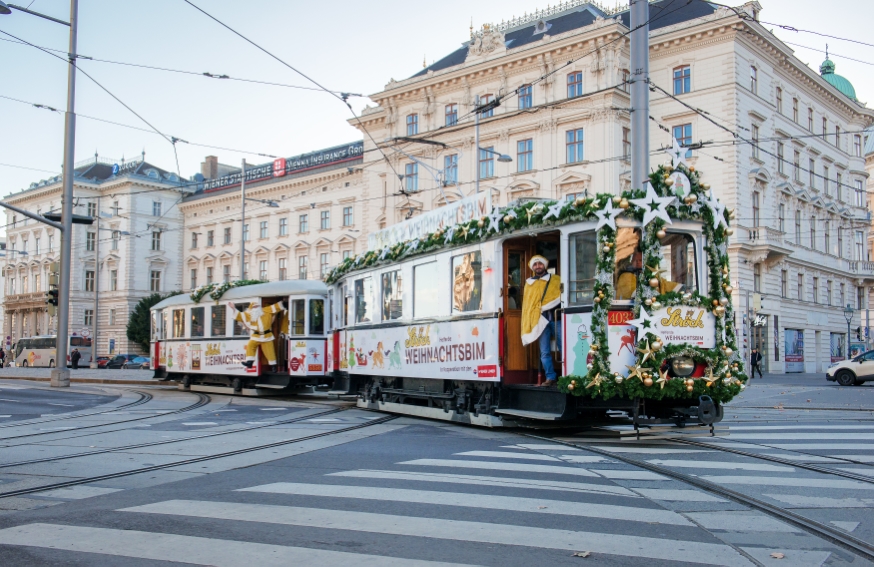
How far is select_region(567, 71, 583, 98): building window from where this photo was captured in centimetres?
4568

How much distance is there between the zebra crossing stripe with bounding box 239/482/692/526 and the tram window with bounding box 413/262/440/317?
674 cm

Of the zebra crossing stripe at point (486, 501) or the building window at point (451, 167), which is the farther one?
the building window at point (451, 167)

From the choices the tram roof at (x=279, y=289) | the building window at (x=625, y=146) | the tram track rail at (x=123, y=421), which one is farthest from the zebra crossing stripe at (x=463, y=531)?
the building window at (x=625, y=146)

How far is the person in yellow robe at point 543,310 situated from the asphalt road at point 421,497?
117cm

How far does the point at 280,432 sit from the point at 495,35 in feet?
134

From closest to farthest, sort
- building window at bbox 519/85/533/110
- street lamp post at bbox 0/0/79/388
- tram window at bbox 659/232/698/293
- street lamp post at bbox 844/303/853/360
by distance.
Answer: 1. tram window at bbox 659/232/698/293
2. street lamp post at bbox 0/0/79/388
3. building window at bbox 519/85/533/110
4. street lamp post at bbox 844/303/853/360

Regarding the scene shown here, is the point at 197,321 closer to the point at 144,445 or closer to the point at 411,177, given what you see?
the point at 144,445

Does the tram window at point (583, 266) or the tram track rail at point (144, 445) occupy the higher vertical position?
the tram window at point (583, 266)

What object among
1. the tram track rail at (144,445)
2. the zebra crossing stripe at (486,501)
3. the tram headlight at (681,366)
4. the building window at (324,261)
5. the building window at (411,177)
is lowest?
the tram track rail at (144,445)

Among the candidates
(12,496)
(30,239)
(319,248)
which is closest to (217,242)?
(319,248)

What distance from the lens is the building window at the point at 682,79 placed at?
A: 44.3 metres

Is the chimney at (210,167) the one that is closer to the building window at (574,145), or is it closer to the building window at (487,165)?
the building window at (487,165)

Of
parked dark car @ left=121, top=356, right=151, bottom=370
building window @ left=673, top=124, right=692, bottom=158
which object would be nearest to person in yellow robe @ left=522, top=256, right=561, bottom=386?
building window @ left=673, top=124, right=692, bottom=158

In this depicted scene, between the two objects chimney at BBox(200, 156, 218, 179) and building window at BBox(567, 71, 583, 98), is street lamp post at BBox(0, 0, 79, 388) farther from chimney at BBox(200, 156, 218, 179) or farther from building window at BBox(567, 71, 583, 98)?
chimney at BBox(200, 156, 218, 179)
